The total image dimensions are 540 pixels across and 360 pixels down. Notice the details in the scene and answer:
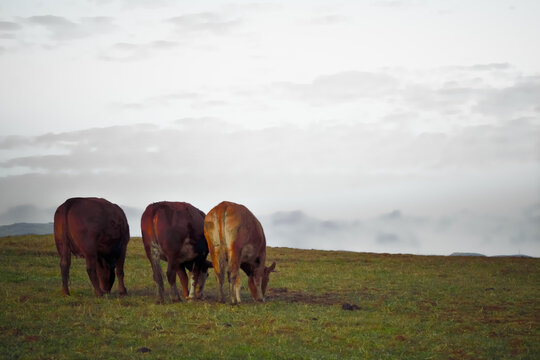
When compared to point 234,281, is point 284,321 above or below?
below

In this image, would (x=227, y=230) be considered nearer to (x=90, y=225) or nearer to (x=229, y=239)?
(x=229, y=239)

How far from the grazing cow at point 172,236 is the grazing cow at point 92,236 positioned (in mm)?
1361

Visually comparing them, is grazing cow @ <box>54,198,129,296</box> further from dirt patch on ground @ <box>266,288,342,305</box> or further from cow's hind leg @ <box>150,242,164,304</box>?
dirt patch on ground @ <box>266,288,342,305</box>

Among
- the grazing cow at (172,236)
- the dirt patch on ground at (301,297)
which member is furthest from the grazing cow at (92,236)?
the dirt patch on ground at (301,297)

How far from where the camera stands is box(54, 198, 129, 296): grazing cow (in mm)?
19688

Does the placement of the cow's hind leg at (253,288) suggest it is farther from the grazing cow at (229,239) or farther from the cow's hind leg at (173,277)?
the cow's hind leg at (173,277)

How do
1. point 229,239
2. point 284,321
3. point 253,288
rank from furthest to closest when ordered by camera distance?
1. point 253,288
2. point 229,239
3. point 284,321

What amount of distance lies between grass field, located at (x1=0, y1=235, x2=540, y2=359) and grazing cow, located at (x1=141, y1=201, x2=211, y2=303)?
1151mm

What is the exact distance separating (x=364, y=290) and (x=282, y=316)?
8.83 meters

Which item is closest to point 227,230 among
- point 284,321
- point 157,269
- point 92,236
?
point 157,269

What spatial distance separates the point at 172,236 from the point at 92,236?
8.72 ft

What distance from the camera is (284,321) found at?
16312 mm

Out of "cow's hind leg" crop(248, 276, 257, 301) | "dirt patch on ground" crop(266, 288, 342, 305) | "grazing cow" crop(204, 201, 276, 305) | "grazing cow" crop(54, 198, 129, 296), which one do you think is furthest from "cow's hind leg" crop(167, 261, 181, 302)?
"dirt patch on ground" crop(266, 288, 342, 305)

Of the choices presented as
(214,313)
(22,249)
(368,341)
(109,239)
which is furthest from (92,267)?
(22,249)
